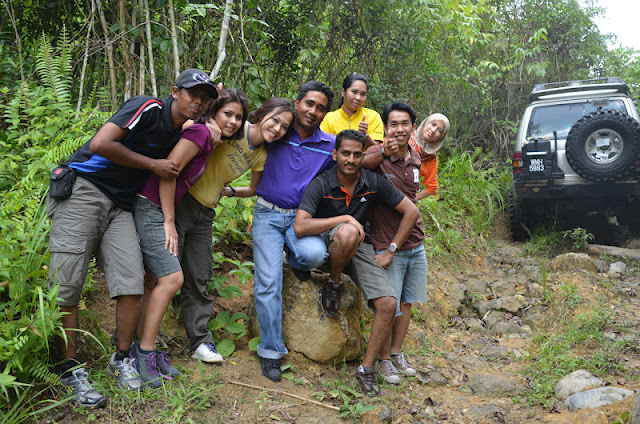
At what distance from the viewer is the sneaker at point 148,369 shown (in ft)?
9.84

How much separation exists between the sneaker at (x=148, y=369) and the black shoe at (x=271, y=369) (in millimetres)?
695

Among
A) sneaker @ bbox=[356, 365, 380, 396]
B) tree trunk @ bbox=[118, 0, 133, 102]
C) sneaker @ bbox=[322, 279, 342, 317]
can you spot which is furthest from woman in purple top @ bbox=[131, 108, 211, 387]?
tree trunk @ bbox=[118, 0, 133, 102]

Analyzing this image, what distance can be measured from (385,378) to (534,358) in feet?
5.19

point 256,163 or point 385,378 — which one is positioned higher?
point 256,163

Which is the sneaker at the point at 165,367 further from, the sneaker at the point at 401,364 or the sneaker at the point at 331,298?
the sneaker at the point at 401,364

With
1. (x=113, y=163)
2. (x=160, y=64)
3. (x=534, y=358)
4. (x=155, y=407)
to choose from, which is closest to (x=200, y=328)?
(x=155, y=407)

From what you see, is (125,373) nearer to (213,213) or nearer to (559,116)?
(213,213)

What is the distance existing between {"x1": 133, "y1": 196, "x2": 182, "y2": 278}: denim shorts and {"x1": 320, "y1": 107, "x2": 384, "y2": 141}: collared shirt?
1.81m

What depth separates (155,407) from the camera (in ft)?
9.45

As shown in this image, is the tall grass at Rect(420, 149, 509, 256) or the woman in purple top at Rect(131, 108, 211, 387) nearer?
the woman in purple top at Rect(131, 108, 211, 387)

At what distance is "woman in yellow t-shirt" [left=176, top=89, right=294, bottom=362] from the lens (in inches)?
130

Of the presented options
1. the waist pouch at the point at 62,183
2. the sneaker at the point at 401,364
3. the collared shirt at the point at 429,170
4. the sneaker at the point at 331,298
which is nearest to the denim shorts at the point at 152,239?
the waist pouch at the point at 62,183

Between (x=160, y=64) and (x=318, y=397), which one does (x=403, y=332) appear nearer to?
(x=318, y=397)

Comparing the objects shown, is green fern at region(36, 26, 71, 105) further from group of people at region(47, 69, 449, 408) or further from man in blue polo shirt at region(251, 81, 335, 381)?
man in blue polo shirt at region(251, 81, 335, 381)
